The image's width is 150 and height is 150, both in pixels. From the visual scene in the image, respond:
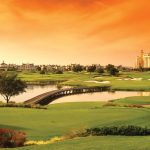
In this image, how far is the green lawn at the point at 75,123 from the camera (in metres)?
20.7

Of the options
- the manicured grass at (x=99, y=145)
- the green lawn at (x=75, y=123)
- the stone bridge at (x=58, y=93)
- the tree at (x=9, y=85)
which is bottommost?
the stone bridge at (x=58, y=93)

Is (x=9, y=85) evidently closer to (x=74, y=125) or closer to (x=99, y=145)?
(x=74, y=125)

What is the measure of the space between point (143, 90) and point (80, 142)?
92.4 metres

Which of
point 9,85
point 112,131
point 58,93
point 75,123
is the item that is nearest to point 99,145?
point 112,131

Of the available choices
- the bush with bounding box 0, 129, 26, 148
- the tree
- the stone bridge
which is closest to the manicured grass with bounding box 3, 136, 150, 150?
the bush with bounding box 0, 129, 26, 148

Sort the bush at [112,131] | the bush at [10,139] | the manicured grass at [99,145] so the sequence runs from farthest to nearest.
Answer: the bush at [112,131] → the bush at [10,139] → the manicured grass at [99,145]

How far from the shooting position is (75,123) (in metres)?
37.1

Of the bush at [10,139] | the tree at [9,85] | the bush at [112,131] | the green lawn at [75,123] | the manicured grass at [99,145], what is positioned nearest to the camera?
the manicured grass at [99,145]

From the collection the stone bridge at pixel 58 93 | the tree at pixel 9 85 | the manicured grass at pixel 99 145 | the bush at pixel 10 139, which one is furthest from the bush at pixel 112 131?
the stone bridge at pixel 58 93

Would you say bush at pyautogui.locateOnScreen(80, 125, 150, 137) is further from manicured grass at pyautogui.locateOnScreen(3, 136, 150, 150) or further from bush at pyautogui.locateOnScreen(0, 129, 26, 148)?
bush at pyautogui.locateOnScreen(0, 129, 26, 148)

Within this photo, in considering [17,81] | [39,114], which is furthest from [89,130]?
[17,81]

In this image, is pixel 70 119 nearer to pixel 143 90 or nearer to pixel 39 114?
pixel 39 114

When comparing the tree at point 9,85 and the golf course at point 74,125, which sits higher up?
the tree at point 9,85

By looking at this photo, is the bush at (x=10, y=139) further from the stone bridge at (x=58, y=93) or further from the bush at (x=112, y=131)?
the stone bridge at (x=58, y=93)
